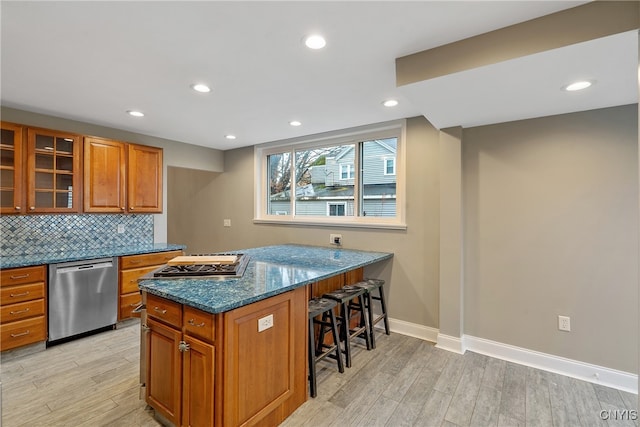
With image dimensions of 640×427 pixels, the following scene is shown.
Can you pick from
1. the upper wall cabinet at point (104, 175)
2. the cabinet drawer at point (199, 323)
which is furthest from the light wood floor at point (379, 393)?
the upper wall cabinet at point (104, 175)

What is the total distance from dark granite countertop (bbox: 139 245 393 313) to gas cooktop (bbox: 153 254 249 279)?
0.20 feet

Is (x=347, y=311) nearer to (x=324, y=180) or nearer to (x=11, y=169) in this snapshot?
(x=324, y=180)

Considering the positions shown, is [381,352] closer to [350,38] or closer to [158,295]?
[158,295]

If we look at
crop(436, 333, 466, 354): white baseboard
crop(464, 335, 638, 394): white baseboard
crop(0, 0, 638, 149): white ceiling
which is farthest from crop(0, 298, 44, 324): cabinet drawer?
crop(464, 335, 638, 394): white baseboard

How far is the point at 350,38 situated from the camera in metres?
1.78

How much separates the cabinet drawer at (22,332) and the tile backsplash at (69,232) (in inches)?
31.6

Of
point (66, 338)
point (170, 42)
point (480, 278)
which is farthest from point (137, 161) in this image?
point (480, 278)

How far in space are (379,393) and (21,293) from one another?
10.8 feet

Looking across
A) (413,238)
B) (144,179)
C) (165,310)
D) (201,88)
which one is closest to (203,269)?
(165,310)

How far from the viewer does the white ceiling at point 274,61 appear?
5.11 ft

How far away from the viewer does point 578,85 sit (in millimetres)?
2012

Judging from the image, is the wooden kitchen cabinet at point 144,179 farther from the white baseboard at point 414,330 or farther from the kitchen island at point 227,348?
the white baseboard at point 414,330

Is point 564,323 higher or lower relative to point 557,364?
higher

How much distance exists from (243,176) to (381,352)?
337 centimetres
